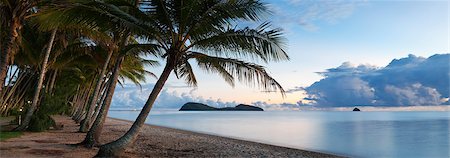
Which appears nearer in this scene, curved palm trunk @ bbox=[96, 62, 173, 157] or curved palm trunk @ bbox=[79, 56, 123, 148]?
curved palm trunk @ bbox=[96, 62, 173, 157]

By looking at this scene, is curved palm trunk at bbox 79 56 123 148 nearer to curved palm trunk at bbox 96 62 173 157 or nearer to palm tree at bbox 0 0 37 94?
curved palm trunk at bbox 96 62 173 157

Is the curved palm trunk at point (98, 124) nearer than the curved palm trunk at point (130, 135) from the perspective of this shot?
No

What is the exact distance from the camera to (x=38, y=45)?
17.5 m

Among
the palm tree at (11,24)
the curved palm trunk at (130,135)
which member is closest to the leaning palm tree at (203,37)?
the curved palm trunk at (130,135)

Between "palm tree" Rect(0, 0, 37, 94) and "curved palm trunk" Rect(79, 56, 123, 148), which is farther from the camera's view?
"curved palm trunk" Rect(79, 56, 123, 148)

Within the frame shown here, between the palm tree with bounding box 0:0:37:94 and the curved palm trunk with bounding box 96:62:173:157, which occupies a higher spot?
the palm tree with bounding box 0:0:37:94

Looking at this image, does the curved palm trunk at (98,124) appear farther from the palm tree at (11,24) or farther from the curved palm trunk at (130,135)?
the palm tree at (11,24)

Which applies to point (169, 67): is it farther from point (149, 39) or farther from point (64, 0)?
point (64, 0)

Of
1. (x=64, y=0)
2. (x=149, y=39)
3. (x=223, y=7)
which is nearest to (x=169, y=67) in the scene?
(x=149, y=39)

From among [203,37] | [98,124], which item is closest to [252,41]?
[203,37]

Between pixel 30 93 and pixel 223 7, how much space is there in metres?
31.5

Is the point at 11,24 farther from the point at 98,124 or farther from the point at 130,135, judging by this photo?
the point at 130,135

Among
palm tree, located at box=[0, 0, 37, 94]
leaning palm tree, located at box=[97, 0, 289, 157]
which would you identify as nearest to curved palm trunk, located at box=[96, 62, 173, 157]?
leaning palm tree, located at box=[97, 0, 289, 157]

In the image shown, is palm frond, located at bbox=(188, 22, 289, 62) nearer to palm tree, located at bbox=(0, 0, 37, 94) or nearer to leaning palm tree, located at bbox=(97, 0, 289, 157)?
leaning palm tree, located at bbox=(97, 0, 289, 157)
